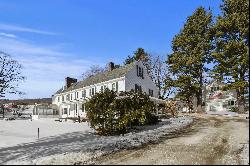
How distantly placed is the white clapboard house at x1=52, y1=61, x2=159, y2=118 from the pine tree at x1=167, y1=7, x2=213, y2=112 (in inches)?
209

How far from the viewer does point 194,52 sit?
62031mm

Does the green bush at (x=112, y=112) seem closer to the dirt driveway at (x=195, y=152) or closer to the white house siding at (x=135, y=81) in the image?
the dirt driveway at (x=195, y=152)

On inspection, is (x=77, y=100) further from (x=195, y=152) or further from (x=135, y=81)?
(x=195, y=152)

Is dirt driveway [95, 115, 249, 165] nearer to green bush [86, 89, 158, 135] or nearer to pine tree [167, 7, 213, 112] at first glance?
green bush [86, 89, 158, 135]

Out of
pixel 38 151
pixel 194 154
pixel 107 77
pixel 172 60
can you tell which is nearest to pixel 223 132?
pixel 194 154

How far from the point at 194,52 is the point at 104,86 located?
1562cm

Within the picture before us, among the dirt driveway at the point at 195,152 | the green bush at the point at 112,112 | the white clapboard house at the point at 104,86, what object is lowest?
the dirt driveway at the point at 195,152

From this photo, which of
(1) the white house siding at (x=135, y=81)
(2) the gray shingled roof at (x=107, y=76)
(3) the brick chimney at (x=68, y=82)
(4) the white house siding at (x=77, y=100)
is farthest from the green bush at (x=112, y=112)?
(3) the brick chimney at (x=68, y=82)

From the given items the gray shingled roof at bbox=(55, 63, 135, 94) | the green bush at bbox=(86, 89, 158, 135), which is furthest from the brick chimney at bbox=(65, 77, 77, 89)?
the green bush at bbox=(86, 89, 158, 135)

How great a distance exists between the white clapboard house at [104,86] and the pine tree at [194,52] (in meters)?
5.30

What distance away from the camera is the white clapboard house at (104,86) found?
54812 millimetres

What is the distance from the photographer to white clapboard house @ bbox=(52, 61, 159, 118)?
54.8m

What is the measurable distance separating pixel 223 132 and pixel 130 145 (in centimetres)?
720

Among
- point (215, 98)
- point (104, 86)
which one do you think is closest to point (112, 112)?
point (104, 86)
